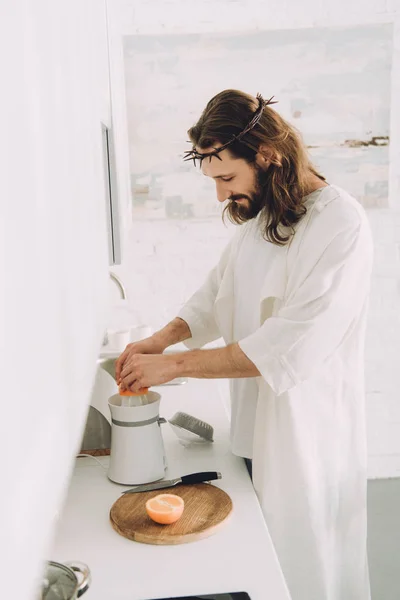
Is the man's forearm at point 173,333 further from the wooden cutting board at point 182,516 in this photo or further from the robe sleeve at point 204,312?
the wooden cutting board at point 182,516

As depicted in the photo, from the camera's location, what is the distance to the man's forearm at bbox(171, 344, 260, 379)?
1332 millimetres

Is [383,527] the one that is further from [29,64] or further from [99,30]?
[29,64]

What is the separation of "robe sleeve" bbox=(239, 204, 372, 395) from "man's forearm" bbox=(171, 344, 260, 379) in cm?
2

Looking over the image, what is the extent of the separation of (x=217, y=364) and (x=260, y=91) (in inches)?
68.4

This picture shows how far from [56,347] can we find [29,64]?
0.24m

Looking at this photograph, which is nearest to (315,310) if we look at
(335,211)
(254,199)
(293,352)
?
(293,352)

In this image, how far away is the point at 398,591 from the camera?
2275 millimetres

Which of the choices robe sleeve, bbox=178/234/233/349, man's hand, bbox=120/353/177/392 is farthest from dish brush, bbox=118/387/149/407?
robe sleeve, bbox=178/234/233/349

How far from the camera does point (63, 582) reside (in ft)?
2.76

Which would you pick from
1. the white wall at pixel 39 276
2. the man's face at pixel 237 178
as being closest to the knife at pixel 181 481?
the white wall at pixel 39 276

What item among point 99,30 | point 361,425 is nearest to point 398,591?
point 361,425

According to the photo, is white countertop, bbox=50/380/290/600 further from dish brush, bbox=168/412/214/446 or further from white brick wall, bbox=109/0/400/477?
white brick wall, bbox=109/0/400/477

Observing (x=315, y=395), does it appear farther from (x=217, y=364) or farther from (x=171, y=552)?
(x=171, y=552)

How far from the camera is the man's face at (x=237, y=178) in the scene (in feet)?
4.71
